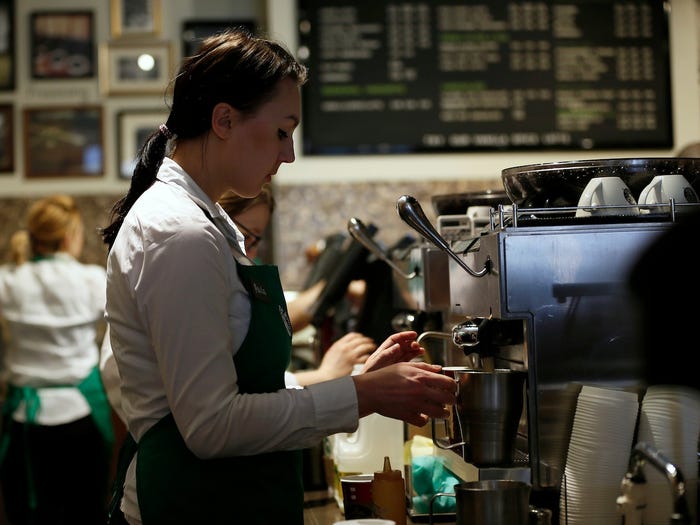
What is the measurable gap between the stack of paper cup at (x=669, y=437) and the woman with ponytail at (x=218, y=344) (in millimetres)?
289

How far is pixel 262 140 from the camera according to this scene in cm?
154

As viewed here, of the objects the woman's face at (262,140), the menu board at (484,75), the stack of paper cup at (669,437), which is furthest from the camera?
the menu board at (484,75)

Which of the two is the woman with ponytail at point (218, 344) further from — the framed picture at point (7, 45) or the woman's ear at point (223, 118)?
the framed picture at point (7, 45)

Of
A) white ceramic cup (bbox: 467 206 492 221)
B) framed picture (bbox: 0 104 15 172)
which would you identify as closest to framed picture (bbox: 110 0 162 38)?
framed picture (bbox: 0 104 15 172)

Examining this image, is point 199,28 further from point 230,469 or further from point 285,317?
point 230,469

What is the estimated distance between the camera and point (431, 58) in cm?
446

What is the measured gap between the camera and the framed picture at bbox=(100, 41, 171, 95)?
4879 millimetres

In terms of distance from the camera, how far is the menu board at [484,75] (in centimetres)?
441

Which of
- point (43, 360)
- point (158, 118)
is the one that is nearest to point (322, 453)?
point (43, 360)

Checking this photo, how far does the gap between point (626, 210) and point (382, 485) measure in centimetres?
63

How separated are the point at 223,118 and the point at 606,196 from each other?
61 centimetres

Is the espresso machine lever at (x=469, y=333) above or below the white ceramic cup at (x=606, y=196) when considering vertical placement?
below

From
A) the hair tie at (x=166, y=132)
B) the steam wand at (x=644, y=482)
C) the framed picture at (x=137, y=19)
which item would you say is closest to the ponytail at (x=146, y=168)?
the hair tie at (x=166, y=132)

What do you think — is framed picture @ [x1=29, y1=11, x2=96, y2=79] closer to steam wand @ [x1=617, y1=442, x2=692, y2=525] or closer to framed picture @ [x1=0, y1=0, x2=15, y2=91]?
framed picture @ [x1=0, y1=0, x2=15, y2=91]
